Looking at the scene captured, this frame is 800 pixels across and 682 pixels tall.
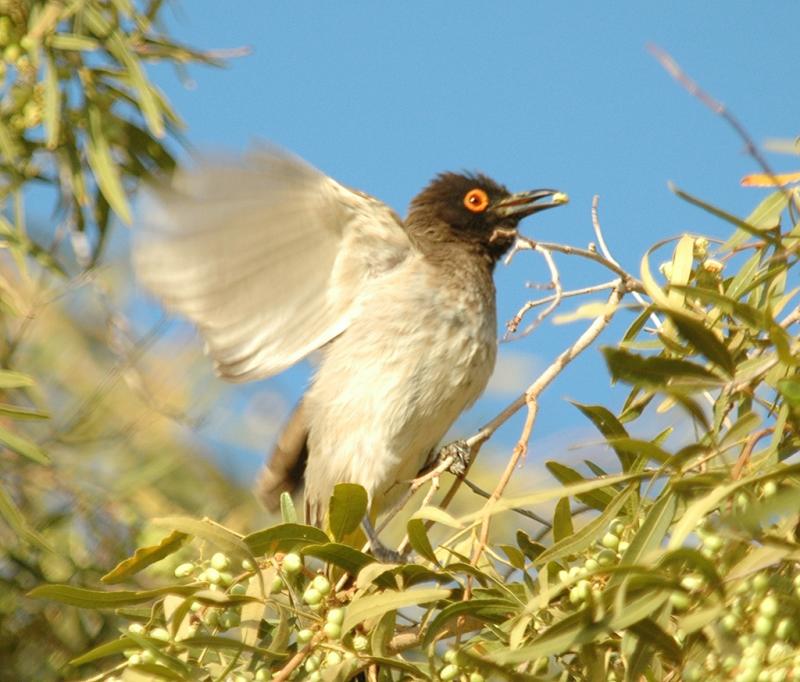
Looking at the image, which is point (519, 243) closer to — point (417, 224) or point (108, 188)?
point (108, 188)

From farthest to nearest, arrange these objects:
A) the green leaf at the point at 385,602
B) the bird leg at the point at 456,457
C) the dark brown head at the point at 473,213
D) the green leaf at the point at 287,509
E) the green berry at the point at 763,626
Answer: the dark brown head at the point at 473,213, the bird leg at the point at 456,457, the green leaf at the point at 287,509, the green leaf at the point at 385,602, the green berry at the point at 763,626

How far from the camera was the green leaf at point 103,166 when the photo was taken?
12.2 ft

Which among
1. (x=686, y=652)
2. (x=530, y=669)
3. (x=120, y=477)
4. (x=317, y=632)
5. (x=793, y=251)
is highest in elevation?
(x=793, y=251)

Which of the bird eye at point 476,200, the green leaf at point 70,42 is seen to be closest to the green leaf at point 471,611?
the green leaf at point 70,42

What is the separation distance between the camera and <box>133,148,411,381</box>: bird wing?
3.81 metres

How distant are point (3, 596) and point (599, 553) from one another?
2315 millimetres

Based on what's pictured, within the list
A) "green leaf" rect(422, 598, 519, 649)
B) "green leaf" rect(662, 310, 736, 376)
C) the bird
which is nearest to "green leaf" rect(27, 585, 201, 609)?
"green leaf" rect(422, 598, 519, 649)

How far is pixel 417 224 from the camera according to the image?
4.75 meters

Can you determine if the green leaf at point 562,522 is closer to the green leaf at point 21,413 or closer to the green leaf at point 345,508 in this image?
the green leaf at point 345,508

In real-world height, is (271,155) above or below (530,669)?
above

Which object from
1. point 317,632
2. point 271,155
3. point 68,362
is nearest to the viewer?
point 317,632

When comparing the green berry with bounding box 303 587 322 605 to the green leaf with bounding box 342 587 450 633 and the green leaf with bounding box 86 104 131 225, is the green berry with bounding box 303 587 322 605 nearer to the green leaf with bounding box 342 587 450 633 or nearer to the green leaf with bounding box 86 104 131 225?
the green leaf with bounding box 342 587 450 633

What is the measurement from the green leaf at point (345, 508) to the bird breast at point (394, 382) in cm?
153

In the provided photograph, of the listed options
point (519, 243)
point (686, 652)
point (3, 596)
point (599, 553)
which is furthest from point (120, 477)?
point (686, 652)
